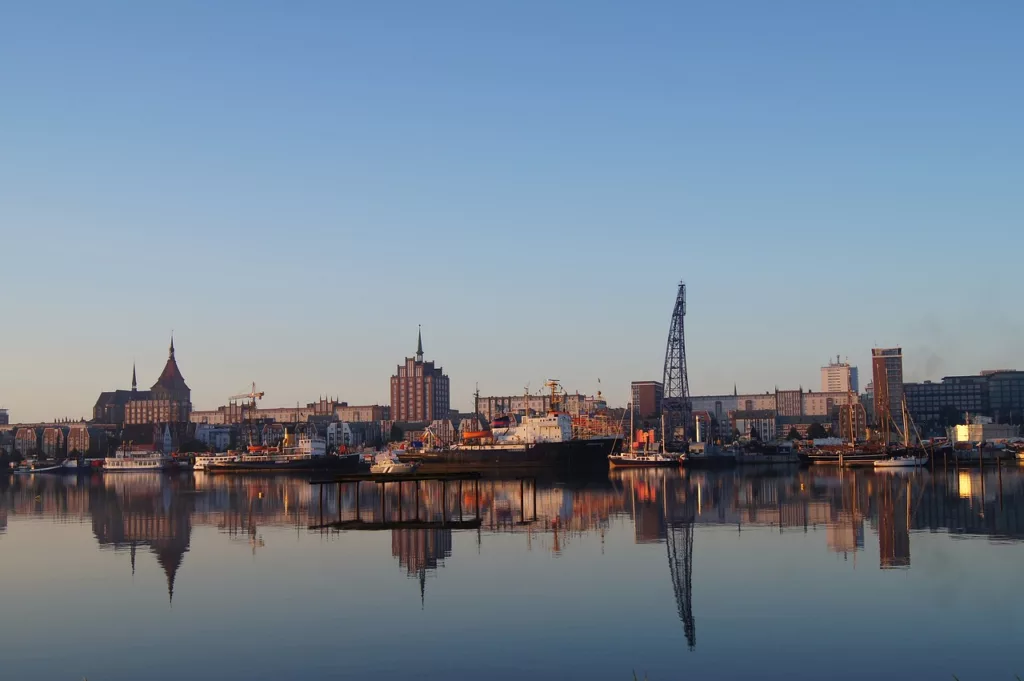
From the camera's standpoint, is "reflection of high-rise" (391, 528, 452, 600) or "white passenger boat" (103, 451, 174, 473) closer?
"reflection of high-rise" (391, 528, 452, 600)

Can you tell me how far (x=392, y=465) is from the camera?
135500 millimetres

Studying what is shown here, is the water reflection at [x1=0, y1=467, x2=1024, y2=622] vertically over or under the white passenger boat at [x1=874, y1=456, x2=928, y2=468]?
over

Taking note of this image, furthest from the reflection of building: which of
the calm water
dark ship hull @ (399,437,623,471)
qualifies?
dark ship hull @ (399,437,623,471)

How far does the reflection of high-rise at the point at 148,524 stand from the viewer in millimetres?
45222

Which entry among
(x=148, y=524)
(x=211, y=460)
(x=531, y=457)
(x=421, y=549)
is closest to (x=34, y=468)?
(x=211, y=460)

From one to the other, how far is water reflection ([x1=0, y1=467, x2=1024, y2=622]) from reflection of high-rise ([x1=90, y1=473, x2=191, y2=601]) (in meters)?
0.12

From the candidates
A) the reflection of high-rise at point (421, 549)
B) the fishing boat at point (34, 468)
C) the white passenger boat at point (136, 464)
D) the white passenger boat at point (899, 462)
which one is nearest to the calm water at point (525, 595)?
the reflection of high-rise at point (421, 549)

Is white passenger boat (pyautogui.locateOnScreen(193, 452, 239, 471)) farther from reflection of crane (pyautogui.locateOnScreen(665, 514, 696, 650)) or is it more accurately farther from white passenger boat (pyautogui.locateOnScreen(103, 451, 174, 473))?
reflection of crane (pyautogui.locateOnScreen(665, 514, 696, 650))

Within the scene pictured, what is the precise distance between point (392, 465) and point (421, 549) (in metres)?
93.4

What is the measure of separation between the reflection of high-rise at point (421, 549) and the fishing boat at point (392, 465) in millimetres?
73106

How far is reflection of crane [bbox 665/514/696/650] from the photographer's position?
28438 millimetres

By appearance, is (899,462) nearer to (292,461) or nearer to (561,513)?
(561,513)

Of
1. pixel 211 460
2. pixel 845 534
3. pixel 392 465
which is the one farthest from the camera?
pixel 211 460

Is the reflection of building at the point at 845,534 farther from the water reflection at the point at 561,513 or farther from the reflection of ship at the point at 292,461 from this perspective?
the reflection of ship at the point at 292,461
